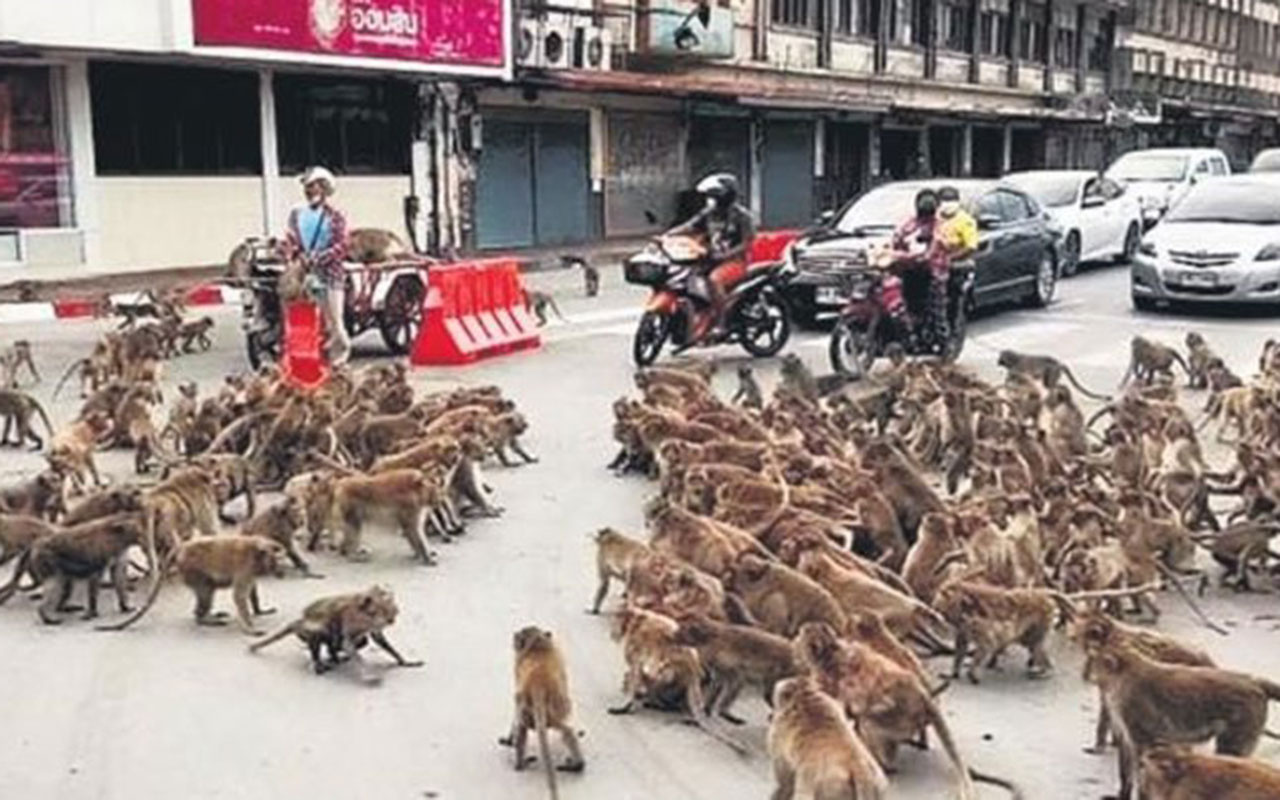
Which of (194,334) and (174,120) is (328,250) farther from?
(174,120)

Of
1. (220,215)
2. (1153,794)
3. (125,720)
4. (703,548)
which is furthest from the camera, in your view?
(220,215)

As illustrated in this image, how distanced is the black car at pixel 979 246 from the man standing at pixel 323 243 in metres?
5.31

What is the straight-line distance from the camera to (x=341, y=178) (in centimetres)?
2503

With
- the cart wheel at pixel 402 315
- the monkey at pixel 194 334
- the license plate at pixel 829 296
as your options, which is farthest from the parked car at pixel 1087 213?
the monkey at pixel 194 334

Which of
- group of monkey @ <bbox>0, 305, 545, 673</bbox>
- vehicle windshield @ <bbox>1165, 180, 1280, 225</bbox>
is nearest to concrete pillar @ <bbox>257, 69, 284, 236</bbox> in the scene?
group of monkey @ <bbox>0, 305, 545, 673</bbox>

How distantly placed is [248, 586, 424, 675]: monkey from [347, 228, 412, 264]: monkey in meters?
9.02

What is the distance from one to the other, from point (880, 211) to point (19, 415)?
33.8 ft

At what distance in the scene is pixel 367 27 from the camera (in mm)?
23297

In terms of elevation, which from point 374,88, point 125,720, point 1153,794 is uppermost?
point 374,88

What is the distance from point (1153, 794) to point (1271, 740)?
153cm

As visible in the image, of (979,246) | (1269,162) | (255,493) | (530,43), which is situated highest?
(530,43)

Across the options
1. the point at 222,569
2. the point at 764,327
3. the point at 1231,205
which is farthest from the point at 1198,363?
the point at 222,569

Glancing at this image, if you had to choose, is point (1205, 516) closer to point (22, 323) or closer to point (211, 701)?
point (211, 701)

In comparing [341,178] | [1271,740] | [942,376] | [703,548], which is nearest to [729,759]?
[703,548]
